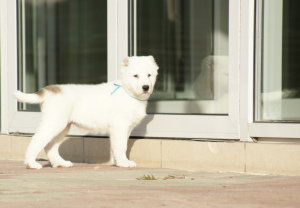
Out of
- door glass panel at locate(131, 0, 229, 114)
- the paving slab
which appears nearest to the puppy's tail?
the paving slab

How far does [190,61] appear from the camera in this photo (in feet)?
26.6

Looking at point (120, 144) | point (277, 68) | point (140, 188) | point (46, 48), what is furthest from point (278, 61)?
point (46, 48)

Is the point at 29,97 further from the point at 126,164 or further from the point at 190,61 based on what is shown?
the point at 190,61

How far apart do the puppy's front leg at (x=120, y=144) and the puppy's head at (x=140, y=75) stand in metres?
0.43

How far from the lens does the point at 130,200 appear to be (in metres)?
4.95

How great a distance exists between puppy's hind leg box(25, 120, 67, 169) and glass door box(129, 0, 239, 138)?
1095mm

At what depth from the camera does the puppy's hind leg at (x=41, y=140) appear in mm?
7543

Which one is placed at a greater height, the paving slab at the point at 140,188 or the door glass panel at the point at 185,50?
the door glass panel at the point at 185,50

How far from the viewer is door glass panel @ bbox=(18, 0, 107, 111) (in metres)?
8.92

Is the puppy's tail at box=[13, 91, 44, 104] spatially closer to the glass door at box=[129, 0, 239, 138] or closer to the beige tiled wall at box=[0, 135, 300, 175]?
the beige tiled wall at box=[0, 135, 300, 175]

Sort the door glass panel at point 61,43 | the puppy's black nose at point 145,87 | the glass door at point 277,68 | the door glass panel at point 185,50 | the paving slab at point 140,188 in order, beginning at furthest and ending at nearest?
1. the door glass panel at point 61,43
2. the door glass panel at point 185,50
3. the puppy's black nose at point 145,87
4. the glass door at point 277,68
5. the paving slab at point 140,188

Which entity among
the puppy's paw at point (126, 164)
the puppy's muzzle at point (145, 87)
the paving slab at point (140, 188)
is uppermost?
the puppy's muzzle at point (145, 87)

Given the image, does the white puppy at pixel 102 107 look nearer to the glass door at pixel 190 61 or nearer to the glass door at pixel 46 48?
the glass door at pixel 190 61

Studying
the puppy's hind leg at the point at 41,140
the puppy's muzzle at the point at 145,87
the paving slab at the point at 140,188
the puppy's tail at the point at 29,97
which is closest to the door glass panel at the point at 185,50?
the puppy's muzzle at the point at 145,87
